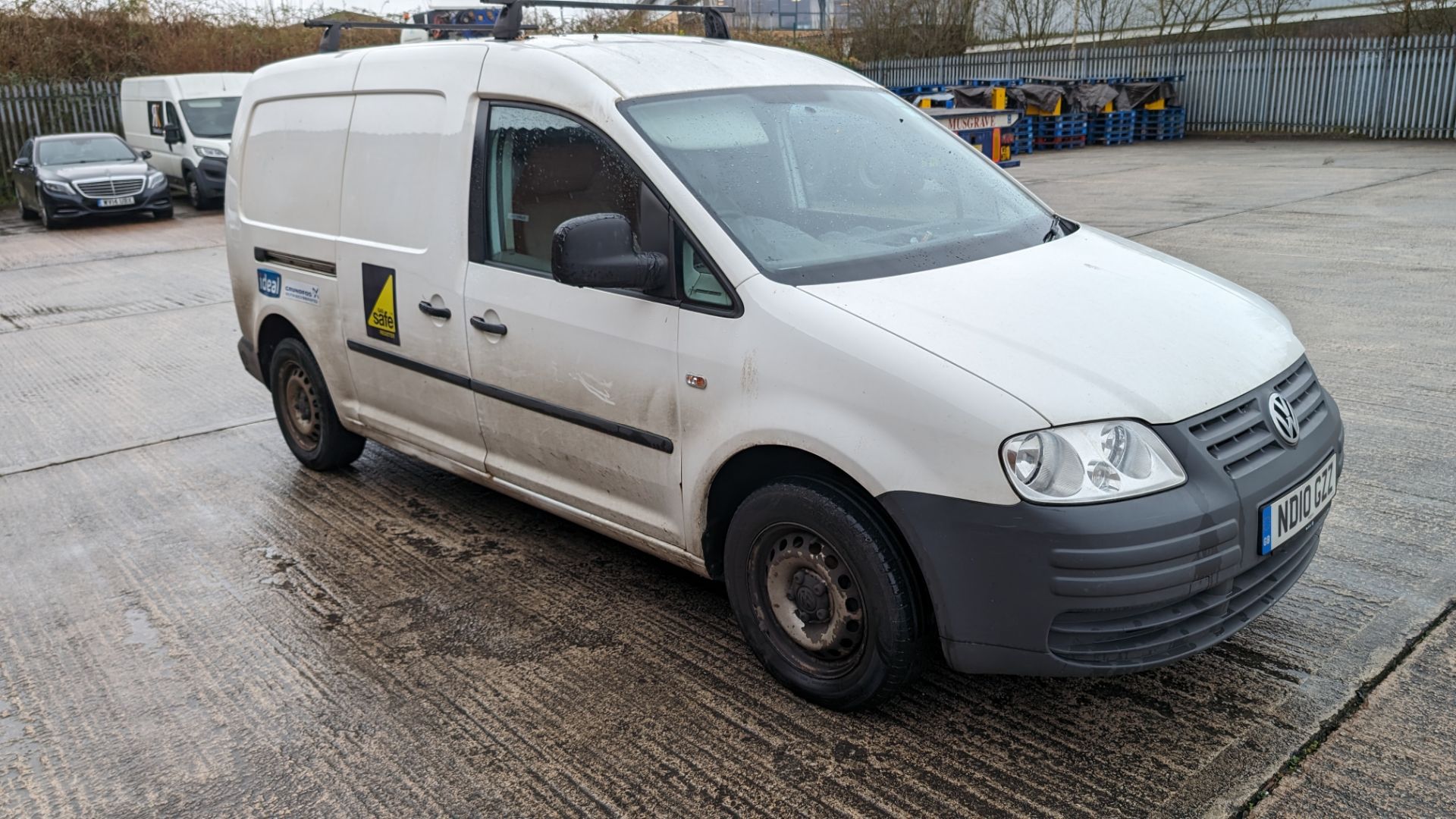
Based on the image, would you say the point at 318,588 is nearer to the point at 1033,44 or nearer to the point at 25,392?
the point at 25,392

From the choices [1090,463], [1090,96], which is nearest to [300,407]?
[1090,463]

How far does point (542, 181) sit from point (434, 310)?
0.69 meters

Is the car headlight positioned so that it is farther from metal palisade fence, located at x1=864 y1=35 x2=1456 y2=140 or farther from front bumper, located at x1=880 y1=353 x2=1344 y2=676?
metal palisade fence, located at x1=864 y1=35 x2=1456 y2=140

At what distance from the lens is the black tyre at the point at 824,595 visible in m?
2.96

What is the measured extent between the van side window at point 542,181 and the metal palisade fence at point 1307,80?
2326cm

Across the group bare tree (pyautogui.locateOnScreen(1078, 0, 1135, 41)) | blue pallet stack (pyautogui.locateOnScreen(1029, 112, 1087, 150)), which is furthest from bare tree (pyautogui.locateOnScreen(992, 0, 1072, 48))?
blue pallet stack (pyautogui.locateOnScreen(1029, 112, 1087, 150))

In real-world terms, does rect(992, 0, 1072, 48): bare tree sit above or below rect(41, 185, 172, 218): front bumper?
above

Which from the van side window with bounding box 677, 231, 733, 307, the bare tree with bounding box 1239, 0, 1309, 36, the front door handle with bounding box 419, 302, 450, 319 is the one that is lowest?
the front door handle with bounding box 419, 302, 450, 319

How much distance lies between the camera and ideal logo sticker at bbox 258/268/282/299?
5270mm

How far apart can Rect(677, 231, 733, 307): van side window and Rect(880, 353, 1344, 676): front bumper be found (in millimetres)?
803

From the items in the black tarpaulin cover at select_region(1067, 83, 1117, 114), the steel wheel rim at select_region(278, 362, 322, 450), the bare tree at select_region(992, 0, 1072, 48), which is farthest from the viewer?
the bare tree at select_region(992, 0, 1072, 48)

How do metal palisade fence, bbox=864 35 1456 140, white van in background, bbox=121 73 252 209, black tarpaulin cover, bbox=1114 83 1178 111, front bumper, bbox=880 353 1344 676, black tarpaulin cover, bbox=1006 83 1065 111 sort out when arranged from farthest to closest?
black tarpaulin cover, bbox=1114 83 1178 111 < black tarpaulin cover, bbox=1006 83 1065 111 < metal palisade fence, bbox=864 35 1456 140 < white van in background, bbox=121 73 252 209 < front bumper, bbox=880 353 1344 676

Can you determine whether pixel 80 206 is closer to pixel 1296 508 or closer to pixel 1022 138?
pixel 1022 138

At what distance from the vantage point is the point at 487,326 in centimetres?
400
